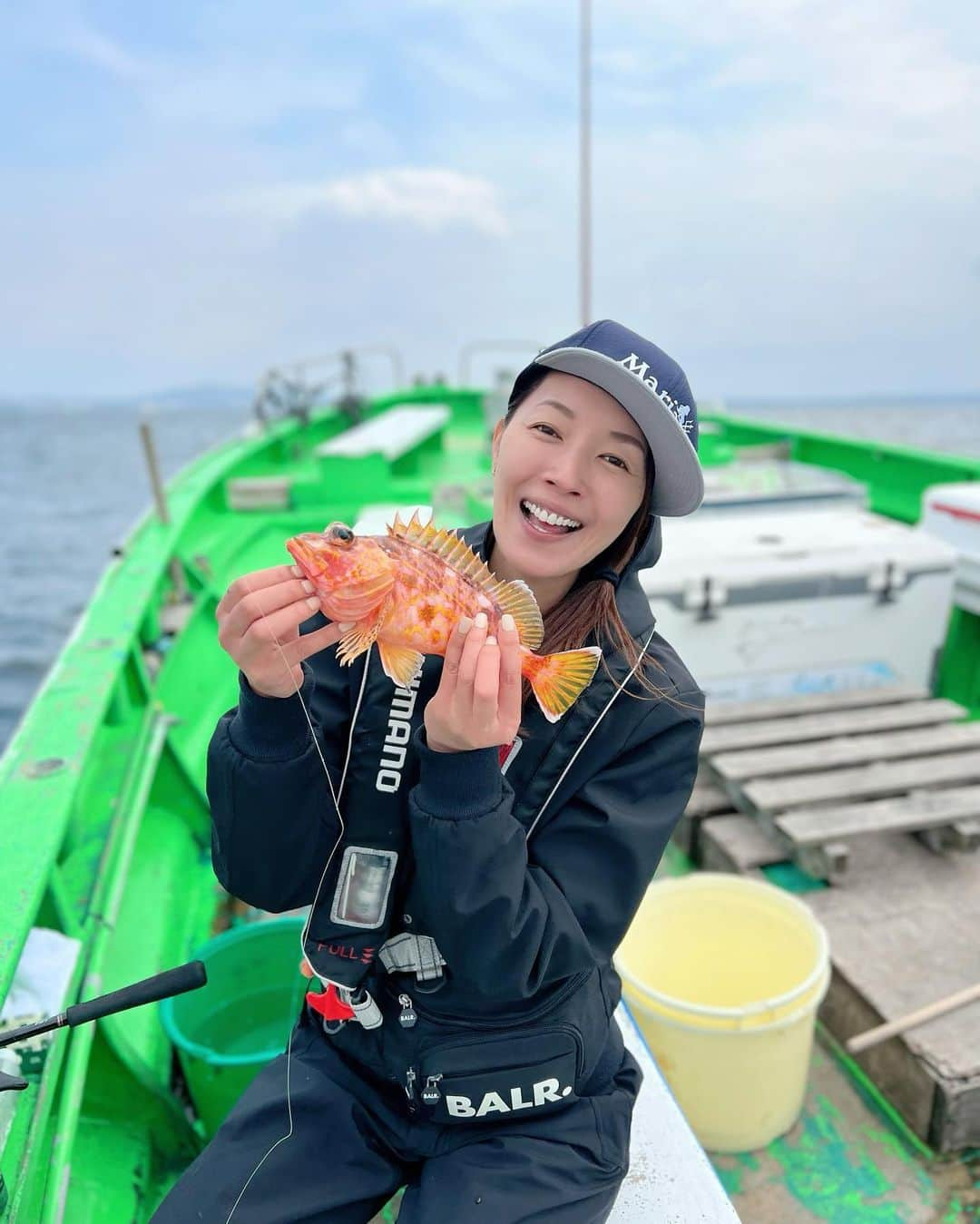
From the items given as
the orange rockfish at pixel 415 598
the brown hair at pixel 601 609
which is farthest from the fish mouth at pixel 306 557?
the brown hair at pixel 601 609

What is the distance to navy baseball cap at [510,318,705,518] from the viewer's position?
1731mm

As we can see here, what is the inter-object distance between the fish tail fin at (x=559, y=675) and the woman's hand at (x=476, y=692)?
0.15m

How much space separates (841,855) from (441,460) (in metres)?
9.35

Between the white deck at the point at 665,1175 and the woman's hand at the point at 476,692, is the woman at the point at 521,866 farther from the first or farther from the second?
the white deck at the point at 665,1175

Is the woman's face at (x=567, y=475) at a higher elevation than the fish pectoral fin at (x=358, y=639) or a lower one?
higher

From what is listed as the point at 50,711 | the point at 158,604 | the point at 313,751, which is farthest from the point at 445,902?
the point at 158,604

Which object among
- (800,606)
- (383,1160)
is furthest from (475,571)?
(800,606)

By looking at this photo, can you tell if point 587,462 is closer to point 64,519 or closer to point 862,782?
point 862,782

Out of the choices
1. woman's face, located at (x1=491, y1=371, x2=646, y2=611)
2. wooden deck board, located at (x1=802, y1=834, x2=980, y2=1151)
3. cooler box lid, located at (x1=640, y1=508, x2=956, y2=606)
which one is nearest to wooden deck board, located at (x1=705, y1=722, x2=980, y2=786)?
wooden deck board, located at (x1=802, y1=834, x2=980, y2=1151)

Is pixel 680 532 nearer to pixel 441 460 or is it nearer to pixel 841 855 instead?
pixel 841 855

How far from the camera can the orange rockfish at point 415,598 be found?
1.55m

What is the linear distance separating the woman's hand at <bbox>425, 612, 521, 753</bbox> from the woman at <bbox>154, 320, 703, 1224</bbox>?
69 mm

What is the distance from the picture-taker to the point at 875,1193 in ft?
8.26

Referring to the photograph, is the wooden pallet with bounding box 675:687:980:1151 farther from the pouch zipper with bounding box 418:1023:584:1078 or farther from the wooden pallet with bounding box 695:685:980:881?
the pouch zipper with bounding box 418:1023:584:1078
